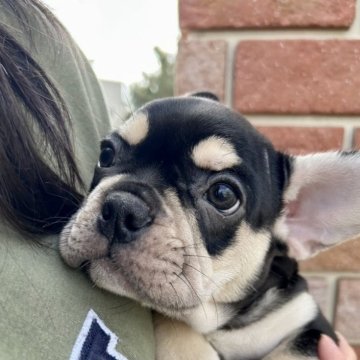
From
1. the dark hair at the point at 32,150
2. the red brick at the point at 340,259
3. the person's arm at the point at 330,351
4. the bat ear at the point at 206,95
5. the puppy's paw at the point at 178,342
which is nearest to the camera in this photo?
the dark hair at the point at 32,150

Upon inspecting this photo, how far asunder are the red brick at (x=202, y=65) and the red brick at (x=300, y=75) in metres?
0.05

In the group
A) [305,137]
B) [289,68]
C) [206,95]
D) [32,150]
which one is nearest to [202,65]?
[206,95]

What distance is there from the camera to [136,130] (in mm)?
1014

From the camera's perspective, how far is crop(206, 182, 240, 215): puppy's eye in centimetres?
96

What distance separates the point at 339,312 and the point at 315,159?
0.48 metres

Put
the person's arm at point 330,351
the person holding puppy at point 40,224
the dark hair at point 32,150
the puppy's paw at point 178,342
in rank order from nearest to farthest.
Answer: the person holding puppy at point 40,224 < the dark hair at point 32,150 < the puppy's paw at point 178,342 < the person's arm at point 330,351

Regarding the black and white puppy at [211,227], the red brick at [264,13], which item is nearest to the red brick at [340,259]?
the black and white puppy at [211,227]

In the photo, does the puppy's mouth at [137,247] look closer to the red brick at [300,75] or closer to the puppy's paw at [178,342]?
the puppy's paw at [178,342]

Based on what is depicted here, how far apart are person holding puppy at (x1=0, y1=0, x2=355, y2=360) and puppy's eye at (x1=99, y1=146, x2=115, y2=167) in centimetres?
5

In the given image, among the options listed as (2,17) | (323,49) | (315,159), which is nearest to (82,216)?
(2,17)

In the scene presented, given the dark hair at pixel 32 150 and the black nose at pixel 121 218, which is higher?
the dark hair at pixel 32 150

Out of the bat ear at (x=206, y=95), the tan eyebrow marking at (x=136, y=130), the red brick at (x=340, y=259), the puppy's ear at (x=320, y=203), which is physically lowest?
the red brick at (x=340, y=259)

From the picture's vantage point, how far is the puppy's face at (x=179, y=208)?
797 millimetres

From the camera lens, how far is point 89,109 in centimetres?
113
